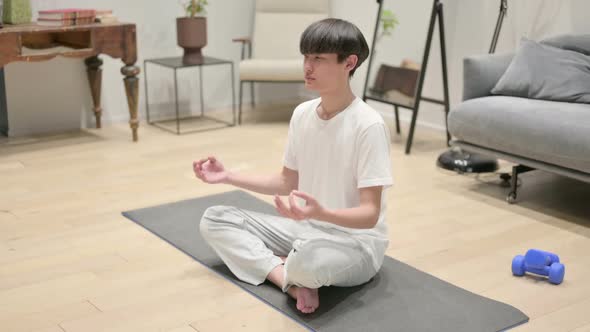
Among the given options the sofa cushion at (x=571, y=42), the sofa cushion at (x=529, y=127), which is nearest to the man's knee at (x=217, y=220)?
the sofa cushion at (x=529, y=127)

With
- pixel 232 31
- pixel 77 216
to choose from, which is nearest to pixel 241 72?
pixel 232 31

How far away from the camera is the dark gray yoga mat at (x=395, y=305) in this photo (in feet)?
7.04

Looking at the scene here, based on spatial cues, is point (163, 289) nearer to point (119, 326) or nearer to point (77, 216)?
point (119, 326)

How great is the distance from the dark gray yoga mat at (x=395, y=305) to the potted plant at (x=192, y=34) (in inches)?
86.5

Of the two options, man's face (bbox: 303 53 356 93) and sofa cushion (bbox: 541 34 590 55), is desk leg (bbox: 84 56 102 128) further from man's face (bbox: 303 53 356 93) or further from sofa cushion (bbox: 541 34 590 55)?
man's face (bbox: 303 53 356 93)

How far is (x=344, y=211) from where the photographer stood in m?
2.04

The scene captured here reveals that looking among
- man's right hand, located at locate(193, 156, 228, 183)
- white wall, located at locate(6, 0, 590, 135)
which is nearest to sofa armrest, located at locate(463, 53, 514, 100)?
white wall, located at locate(6, 0, 590, 135)

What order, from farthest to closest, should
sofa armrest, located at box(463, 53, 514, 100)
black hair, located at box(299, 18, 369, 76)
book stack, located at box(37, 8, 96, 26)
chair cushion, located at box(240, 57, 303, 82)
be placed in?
chair cushion, located at box(240, 57, 303, 82) → book stack, located at box(37, 8, 96, 26) → sofa armrest, located at box(463, 53, 514, 100) → black hair, located at box(299, 18, 369, 76)

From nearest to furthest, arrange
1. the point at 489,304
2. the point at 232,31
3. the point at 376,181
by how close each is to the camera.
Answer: the point at 376,181 → the point at 489,304 → the point at 232,31

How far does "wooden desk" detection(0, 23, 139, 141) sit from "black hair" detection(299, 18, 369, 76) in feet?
7.06

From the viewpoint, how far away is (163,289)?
239 cm

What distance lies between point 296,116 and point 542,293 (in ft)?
3.09

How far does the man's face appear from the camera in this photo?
2.14m

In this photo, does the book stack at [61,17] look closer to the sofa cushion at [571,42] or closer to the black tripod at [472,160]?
the black tripod at [472,160]
